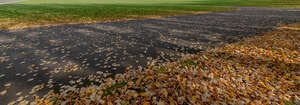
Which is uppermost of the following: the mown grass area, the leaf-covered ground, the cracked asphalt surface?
the mown grass area

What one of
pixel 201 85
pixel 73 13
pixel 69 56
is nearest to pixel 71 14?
pixel 73 13

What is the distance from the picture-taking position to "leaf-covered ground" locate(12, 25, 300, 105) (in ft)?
12.2

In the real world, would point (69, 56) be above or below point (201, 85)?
above

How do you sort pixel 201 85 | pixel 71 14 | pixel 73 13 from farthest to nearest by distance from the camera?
pixel 73 13 → pixel 71 14 → pixel 201 85

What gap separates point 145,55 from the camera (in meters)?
6.61

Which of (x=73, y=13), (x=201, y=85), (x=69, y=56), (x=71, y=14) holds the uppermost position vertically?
(x=73, y=13)

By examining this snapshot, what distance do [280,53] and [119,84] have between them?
23.2ft

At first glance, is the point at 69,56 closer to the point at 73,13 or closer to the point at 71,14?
the point at 71,14

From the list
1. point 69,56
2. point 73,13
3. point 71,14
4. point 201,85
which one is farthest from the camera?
point 73,13

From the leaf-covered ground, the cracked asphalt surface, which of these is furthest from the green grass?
the leaf-covered ground

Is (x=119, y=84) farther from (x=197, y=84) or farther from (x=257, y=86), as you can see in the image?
(x=257, y=86)

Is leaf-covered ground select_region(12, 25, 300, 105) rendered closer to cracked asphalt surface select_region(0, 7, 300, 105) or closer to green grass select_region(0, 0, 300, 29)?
cracked asphalt surface select_region(0, 7, 300, 105)

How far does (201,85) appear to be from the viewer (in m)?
4.29

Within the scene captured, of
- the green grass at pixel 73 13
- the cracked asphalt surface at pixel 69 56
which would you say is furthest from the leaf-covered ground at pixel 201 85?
the green grass at pixel 73 13
